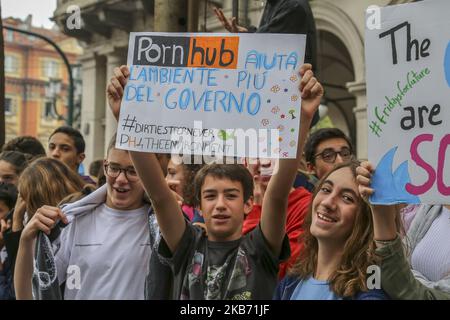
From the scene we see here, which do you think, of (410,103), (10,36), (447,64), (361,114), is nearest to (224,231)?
(410,103)

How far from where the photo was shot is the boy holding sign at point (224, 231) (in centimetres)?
282

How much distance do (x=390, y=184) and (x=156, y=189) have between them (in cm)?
92

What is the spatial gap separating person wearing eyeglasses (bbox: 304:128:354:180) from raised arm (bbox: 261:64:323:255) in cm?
157

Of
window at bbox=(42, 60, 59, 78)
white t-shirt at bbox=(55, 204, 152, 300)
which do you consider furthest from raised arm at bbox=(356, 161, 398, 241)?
window at bbox=(42, 60, 59, 78)

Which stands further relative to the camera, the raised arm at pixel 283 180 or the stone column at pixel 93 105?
the stone column at pixel 93 105

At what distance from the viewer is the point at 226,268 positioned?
2859 millimetres

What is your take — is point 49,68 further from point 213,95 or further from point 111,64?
point 213,95

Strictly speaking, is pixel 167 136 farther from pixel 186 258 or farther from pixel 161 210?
pixel 186 258

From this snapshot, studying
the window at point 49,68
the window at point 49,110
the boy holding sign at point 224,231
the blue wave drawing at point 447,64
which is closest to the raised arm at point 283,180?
the boy holding sign at point 224,231

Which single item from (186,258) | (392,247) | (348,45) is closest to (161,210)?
(186,258)

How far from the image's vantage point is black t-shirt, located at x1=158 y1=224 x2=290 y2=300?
281 centimetres

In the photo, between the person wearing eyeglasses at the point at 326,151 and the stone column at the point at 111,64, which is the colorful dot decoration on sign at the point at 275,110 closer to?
the person wearing eyeglasses at the point at 326,151

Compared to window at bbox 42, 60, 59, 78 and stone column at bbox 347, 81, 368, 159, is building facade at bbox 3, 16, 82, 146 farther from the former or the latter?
stone column at bbox 347, 81, 368, 159

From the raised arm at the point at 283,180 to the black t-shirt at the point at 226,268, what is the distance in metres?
0.05
